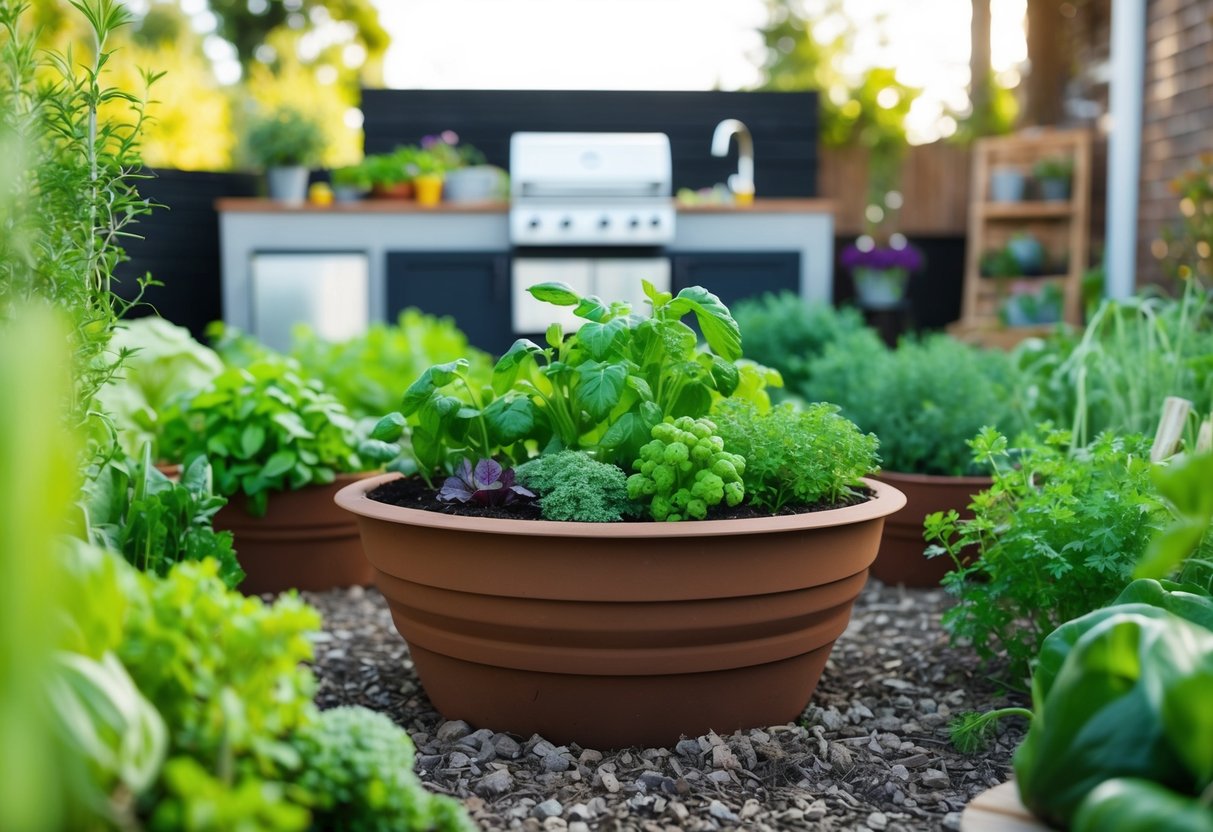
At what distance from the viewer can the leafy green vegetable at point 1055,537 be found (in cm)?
166

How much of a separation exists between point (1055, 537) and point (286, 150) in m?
5.01

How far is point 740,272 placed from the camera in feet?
18.3

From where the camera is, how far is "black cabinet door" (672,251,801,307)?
5.58m

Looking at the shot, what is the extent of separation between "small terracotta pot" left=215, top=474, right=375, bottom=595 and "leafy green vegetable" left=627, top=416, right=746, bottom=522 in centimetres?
105

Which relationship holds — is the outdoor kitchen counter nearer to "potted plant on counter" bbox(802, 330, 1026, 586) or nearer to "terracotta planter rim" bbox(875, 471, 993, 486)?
"potted plant on counter" bbox(802, 330, 1026, 586)

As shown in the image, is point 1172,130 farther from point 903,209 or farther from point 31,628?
point 31,628

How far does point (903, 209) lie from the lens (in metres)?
8.73

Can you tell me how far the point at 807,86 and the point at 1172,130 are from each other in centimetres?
533

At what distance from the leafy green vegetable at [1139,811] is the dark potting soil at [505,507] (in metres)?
0.77

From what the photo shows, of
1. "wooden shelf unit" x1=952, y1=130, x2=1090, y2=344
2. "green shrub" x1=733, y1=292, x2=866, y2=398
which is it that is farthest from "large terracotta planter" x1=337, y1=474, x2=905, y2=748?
"wooden shelf unit" x1=952, y1=130, x2=1090, y2=344

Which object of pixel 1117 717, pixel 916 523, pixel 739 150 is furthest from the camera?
pixel 739 150

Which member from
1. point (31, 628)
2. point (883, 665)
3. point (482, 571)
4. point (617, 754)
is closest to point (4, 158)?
point (31, 628)

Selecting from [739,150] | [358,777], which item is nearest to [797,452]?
[358,777]

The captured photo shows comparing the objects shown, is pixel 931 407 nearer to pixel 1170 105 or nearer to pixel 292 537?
pixel 292 537
